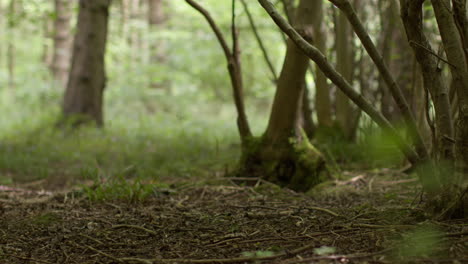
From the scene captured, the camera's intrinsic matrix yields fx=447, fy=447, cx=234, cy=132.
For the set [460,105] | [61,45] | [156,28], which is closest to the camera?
[460,105]

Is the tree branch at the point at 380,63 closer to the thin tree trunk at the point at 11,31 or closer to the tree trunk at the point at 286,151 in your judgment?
the tree trunk at the point at 286,151

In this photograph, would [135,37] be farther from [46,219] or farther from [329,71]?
[329,71]

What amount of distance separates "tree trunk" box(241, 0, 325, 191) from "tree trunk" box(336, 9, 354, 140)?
1385 mm

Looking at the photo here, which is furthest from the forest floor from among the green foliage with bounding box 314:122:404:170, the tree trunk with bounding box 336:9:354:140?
the tree trunk with bounding box 336:9:354:140

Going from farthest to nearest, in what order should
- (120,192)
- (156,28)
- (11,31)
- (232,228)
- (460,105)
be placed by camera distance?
(11,31)
(156,28)
(120,192)
(232,228)
(460,105)

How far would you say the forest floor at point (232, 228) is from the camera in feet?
5.83

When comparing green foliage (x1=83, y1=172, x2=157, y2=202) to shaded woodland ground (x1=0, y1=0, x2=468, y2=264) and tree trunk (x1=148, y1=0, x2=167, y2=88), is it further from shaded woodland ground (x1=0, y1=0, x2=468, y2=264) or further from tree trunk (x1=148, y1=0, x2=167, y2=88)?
tree trunk (x1=148, y1=0, x2=167, y2=88)

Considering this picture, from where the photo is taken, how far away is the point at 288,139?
11.6 feet

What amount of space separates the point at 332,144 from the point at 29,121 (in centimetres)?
629

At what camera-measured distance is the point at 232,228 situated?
2.26 meters

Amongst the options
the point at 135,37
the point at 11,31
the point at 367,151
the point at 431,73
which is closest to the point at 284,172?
the point at 367,151

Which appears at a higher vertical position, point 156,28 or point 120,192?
point 156,28

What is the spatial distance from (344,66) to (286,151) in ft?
5.54

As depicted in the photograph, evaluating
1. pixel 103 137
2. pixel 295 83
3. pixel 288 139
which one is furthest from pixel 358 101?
pixel 103 137
